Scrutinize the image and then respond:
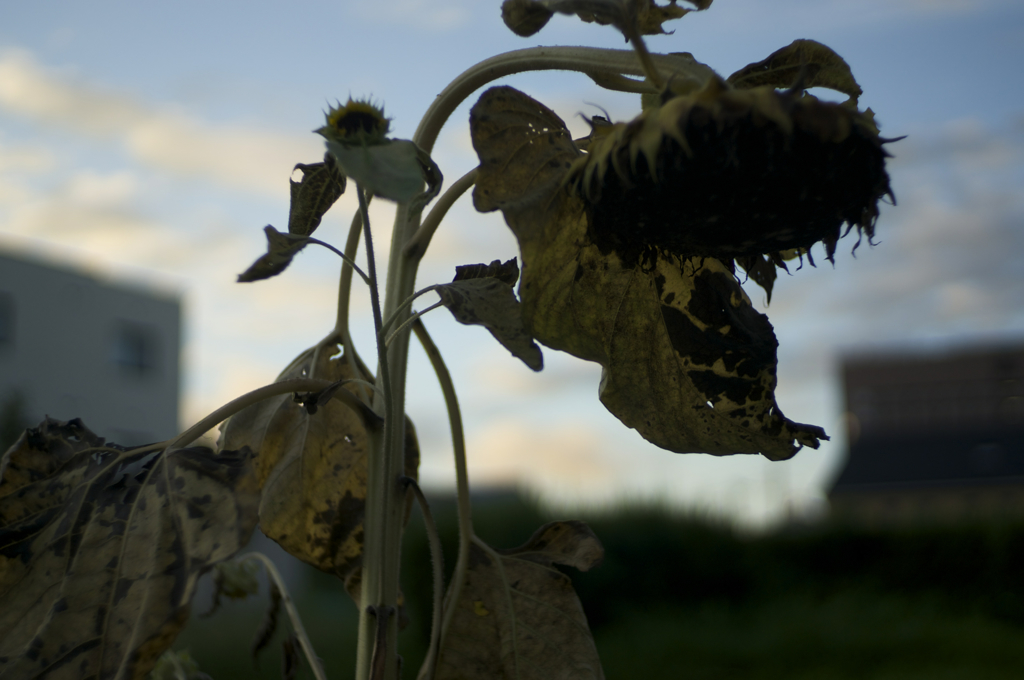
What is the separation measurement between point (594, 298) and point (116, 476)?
29 centimetres

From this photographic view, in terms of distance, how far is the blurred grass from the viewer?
5188 mm

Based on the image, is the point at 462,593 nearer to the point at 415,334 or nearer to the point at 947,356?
the point at 415,334

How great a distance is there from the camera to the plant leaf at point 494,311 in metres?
0.44

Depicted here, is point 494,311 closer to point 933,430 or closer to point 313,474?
point 313,474

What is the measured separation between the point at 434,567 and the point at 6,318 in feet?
48.1

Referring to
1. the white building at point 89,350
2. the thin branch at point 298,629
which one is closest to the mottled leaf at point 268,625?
the thin branch at point 298,629

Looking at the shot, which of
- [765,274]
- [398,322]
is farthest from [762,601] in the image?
[398,322]

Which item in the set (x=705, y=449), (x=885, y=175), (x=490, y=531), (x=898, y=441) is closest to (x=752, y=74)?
(x=885, y=175)

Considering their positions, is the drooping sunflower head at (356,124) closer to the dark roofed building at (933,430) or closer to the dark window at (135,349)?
the dark window at (135,349)

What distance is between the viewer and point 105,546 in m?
0.46

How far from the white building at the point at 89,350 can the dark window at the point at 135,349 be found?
2 cm

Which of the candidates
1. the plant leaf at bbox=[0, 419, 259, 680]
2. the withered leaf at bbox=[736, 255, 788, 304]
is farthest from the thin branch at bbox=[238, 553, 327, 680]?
the withered leaf at bbox=[736, 255, 788, 304]

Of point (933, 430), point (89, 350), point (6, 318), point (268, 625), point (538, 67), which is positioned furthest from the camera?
point (933, 430)

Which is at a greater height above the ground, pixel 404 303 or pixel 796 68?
pixel 796 68
